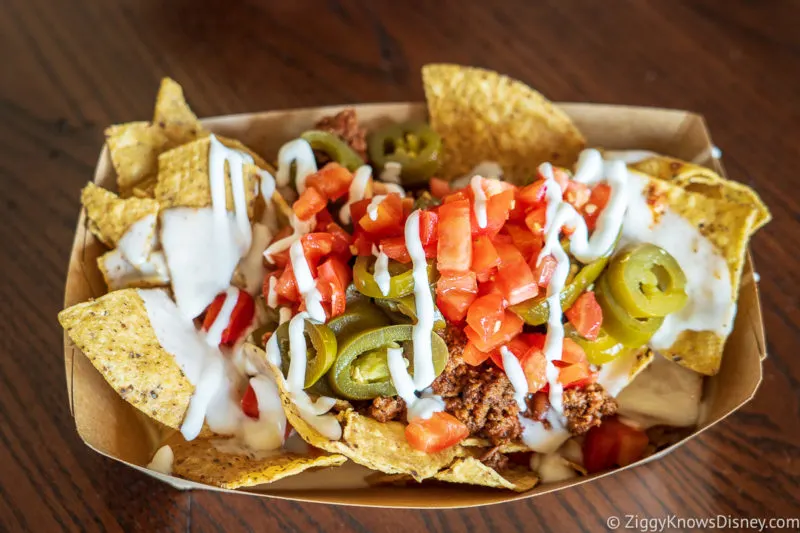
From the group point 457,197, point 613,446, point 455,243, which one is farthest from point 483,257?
point 613,446

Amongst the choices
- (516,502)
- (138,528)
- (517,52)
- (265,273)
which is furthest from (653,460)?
(517,52)

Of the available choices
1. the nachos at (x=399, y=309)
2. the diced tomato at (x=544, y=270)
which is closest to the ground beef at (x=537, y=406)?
the nachos at (x=399, y=309)

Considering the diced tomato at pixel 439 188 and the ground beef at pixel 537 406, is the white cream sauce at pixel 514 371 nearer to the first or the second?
the ground beef at pixel 537 406

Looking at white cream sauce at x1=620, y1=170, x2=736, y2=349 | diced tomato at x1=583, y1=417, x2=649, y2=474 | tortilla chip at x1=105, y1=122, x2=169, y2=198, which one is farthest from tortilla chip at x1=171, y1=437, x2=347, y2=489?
white cream sauce at x1=620, y1=170, x2=736, y2=349

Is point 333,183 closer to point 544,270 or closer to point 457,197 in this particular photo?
point 457,197

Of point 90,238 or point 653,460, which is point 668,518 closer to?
point 653,460
